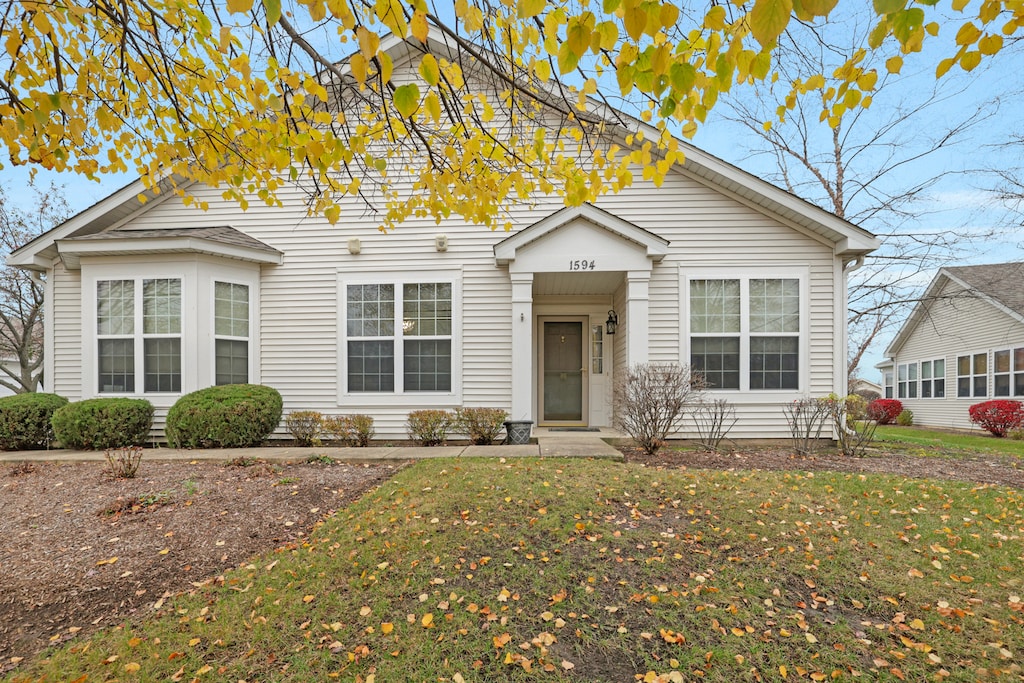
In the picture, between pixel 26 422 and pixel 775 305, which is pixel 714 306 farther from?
pixel 26 422

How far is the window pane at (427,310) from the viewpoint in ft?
27.5

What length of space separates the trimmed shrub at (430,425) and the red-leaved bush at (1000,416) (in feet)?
49.9

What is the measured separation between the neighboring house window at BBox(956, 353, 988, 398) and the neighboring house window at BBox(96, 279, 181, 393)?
21.8 metres

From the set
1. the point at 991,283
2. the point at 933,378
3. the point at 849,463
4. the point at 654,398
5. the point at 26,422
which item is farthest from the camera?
the point at 933,378

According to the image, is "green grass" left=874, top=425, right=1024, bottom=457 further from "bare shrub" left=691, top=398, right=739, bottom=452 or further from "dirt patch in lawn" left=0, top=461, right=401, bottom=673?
"dirt patch in lawn" left=0, top=461, right=401, bottom=673

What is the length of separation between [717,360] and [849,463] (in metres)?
2.33

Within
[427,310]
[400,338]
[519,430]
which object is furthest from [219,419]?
[519,430]

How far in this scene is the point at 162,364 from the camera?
793 cm

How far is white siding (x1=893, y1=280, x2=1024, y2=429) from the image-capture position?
50.5ft

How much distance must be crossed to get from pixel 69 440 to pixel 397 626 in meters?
7.41

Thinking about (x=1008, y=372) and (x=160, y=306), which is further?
(x=1008, y=372)

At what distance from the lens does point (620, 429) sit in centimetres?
810

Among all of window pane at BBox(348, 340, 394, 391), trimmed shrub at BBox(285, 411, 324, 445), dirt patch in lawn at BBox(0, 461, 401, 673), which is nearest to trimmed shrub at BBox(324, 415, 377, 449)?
trimmed shrub at BBox(285, 411, 324, 445)

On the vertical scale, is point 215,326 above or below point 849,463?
above
